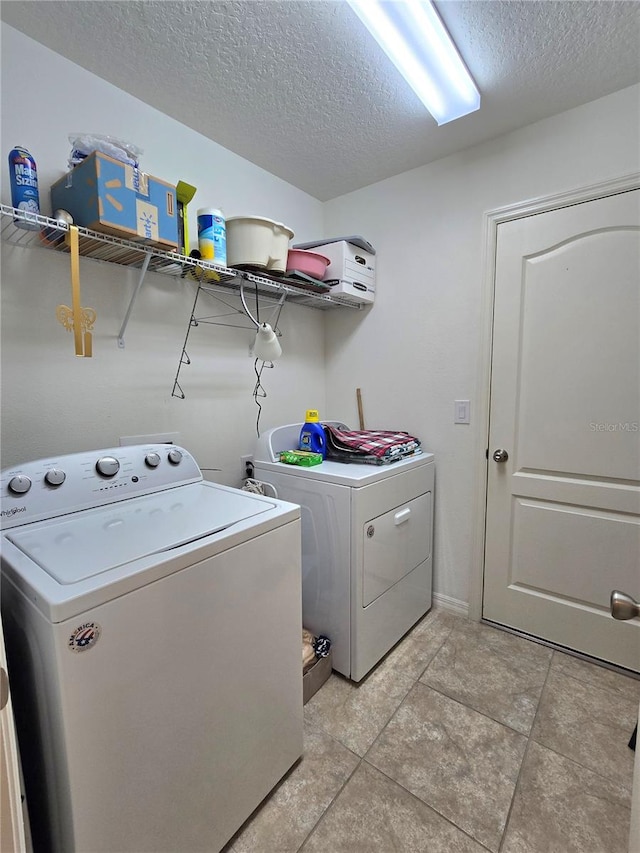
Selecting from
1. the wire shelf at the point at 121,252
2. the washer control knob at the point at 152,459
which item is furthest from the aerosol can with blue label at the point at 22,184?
the washer control knob at the point at 152,459

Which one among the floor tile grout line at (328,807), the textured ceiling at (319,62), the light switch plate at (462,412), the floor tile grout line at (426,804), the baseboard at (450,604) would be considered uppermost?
the textured ceiling at (319,62)

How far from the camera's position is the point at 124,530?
105 centimetres

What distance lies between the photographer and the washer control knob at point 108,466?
1.26m

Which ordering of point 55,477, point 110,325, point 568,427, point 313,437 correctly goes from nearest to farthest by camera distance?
point 55,477 → point 110,325 → point 568,427 → point 313,437

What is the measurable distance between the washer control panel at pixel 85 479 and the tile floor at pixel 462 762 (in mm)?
1075

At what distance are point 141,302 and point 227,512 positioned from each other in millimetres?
1016

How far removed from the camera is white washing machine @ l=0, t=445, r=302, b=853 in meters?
0.78

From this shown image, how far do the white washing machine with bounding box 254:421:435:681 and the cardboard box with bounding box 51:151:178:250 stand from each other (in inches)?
40.8

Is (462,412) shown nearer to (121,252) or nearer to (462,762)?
(462,762)

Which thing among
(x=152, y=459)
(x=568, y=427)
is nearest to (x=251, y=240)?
(x=152, y=459)

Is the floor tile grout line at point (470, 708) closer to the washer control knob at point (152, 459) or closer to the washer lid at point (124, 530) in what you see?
the washer lid at point (124, 530)

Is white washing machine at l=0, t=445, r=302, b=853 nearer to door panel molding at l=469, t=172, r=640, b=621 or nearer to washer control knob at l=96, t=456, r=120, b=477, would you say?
washer control knob at l=96, t=456, r=120, b=477

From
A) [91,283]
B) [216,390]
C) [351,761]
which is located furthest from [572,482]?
[91,283]

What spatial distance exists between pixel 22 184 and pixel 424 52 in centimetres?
138
